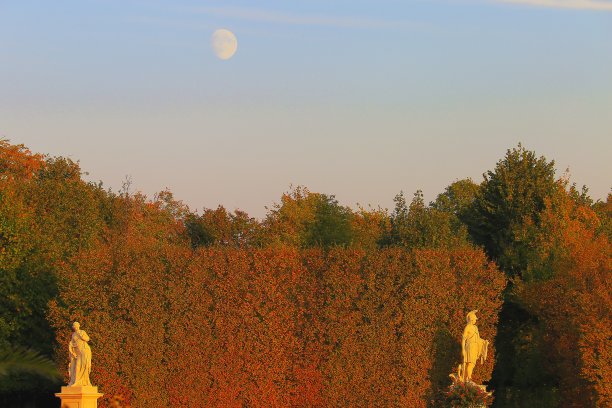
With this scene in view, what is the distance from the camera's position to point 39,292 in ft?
122

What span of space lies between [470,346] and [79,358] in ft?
35.6

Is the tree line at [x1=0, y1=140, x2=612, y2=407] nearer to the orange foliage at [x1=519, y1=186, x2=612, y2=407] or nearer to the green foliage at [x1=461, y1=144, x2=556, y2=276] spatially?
the orange foliage at [x1=519, y1=186, x2=612, y2=407]

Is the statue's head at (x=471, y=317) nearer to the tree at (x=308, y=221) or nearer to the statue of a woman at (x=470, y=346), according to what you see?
the statue of a woman at (x=470, y=346)

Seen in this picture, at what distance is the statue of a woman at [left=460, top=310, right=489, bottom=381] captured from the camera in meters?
31.5

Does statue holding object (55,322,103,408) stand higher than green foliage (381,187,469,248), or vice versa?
green foliage (381,187,469,248)

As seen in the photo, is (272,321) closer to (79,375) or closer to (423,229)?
(79,375)

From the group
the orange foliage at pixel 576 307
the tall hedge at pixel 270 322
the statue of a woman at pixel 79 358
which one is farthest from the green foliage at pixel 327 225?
the statue of a woman at pixel 79 358

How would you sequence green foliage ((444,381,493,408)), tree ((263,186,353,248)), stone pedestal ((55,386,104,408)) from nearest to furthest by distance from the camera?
stone pedestal ((55,386,104,408)) → green foliage ((444,381,493,408)) → tree ((263,186,353,248))

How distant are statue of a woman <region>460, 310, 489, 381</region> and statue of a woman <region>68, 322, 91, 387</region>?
10.5 meters

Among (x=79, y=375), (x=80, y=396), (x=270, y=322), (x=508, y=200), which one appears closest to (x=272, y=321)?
(x=270, y=322)

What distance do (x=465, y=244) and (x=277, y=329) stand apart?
39.2ft

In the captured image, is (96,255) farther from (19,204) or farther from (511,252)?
(511,252)

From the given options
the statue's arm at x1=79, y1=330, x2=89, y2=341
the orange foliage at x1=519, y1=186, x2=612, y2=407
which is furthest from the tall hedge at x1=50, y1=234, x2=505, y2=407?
the orange foliage at x1=519, y1=186, x2=612, y2=407

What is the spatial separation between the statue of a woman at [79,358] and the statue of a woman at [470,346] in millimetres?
10482
